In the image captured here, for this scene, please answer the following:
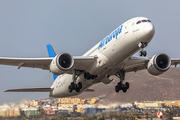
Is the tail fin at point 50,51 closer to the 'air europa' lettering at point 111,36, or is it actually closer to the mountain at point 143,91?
the mountain at point 143,91

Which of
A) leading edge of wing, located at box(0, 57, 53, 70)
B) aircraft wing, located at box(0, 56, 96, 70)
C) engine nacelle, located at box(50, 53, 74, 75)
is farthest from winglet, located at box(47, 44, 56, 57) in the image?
A: engine nacelle, located at box(50, 53, 74, 75)

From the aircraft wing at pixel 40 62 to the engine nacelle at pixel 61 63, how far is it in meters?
0.85

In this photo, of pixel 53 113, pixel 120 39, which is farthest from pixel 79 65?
pixel 53 113

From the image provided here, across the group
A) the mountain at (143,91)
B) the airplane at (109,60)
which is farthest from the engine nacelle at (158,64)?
the mountain at (143,91)

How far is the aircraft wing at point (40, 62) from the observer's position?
25.0 m

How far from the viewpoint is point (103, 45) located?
963 inches

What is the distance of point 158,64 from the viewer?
27.4m

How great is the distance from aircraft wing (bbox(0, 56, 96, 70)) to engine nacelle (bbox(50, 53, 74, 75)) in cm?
85

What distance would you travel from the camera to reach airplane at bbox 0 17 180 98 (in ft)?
72.2

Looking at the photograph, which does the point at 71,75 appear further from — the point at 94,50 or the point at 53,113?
the point at 53,113

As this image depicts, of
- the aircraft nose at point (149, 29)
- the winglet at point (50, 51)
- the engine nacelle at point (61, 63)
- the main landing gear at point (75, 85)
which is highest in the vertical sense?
the winglet at point (50, 51)

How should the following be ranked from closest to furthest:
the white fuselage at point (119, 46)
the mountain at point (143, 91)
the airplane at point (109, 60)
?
the white fuselage at point (119, 46) < the airplane at point (109, 60) < the mountain at point (143, 91)

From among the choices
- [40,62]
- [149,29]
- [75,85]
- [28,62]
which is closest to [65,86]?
[75,85]

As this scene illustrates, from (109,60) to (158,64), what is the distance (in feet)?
20.1
